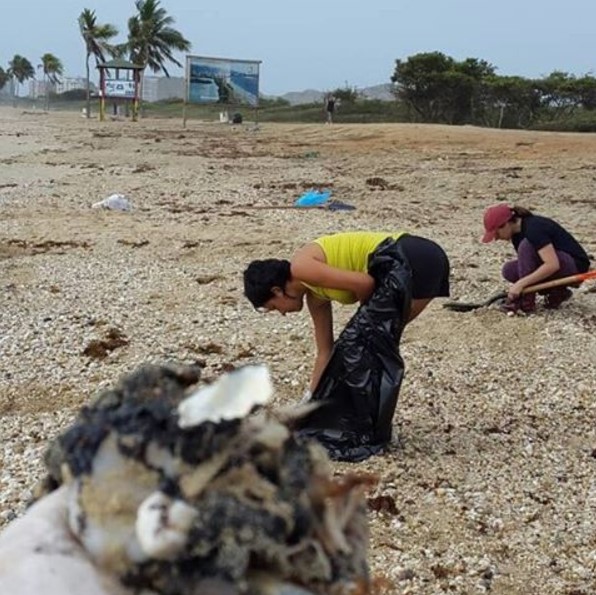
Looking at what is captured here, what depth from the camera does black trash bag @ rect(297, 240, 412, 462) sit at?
165 inches

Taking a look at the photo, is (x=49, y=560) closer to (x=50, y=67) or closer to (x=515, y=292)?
(x=515, y=292)

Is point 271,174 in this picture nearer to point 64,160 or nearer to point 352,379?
point 64,160

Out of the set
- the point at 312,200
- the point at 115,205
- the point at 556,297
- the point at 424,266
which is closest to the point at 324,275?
the point at 424,266

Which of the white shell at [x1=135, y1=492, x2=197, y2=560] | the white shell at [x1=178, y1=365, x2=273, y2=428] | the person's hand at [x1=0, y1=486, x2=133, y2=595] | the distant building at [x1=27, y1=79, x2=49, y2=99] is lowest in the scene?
the distant building at [x1=27, y1=79, x2=49, y2=99]

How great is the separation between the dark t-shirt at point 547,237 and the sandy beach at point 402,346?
45cm

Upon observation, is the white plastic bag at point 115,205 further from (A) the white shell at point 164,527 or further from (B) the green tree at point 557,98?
(B) the green tree at point 557,98

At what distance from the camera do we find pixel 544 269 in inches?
256

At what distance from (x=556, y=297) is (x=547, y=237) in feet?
1.73

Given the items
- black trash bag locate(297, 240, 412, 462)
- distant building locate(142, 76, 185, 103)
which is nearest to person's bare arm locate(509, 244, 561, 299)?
black trash bag locate(297, 240, 412, 462)

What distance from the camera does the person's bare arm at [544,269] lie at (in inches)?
256

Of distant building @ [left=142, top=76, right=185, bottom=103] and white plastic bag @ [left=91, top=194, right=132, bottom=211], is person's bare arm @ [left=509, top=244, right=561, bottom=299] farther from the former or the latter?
distant building @ [left=142, top=76, right=185, bottom=103]

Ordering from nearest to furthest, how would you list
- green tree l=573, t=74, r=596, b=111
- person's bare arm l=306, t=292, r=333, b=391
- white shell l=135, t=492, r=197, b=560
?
white shell l=135, t=492, r=197, b=560 < person's bare arm l=306, t=292, r=333, b=391 < green tree l=573, t=74, r=596, b=111

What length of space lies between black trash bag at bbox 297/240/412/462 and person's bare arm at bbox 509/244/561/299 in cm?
253

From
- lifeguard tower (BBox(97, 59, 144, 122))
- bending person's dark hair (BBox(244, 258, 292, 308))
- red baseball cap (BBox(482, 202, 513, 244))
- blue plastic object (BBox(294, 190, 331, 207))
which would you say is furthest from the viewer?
lifeguard tower (BBox(97, 59, 144, 122))
